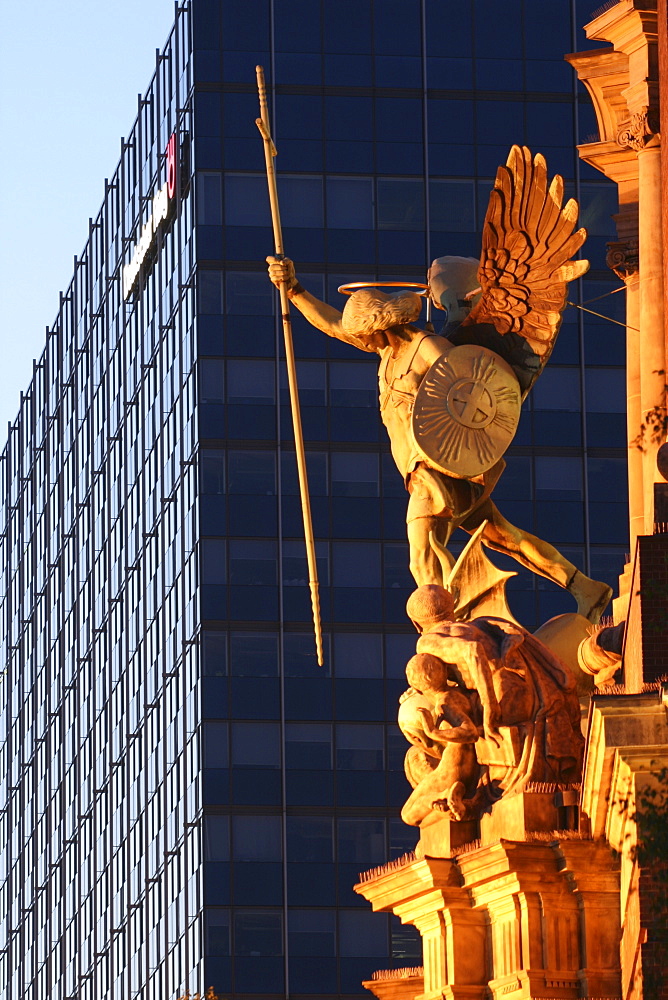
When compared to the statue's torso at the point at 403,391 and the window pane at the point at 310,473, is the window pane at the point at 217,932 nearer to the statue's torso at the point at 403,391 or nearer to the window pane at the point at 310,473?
the window pane at the point at 310,473

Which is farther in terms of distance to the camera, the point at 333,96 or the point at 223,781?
the point at 333,96

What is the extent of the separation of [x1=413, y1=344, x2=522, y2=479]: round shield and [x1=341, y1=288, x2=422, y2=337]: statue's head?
34.9 inches

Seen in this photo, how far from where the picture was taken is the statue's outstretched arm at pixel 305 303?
42.2 metres

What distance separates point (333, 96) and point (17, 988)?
1544 inches

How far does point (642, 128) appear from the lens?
4253 cm

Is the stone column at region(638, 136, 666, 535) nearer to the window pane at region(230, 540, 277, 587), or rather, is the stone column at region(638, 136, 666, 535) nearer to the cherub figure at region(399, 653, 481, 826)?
the cherub figure at region(399, 653, 481, 826)

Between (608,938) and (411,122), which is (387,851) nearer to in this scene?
(411,122)

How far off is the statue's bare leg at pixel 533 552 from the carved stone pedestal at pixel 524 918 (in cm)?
466

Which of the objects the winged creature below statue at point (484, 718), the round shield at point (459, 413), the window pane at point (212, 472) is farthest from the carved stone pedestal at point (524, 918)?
the window pane at point (212, 472)

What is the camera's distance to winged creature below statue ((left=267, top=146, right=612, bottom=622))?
41.6m

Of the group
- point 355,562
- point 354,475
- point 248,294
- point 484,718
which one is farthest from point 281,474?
point 484,718

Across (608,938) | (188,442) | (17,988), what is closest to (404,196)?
(188,442)

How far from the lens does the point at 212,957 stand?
271 ft

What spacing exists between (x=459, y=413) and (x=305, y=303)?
2789 millimetres
